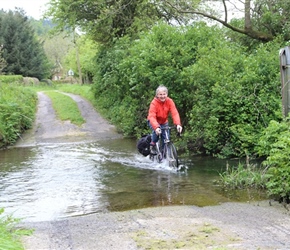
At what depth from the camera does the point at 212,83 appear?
11.5m

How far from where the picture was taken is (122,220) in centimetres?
596

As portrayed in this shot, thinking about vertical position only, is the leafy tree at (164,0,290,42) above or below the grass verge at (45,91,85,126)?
above

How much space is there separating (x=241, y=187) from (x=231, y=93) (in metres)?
3.54

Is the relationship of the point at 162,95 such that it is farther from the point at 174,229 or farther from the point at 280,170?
the point at 174,229

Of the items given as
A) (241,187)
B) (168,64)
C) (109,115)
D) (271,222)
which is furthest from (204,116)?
(109,115)

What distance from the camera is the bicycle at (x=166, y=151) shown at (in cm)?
1000

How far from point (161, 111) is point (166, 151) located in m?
1.00

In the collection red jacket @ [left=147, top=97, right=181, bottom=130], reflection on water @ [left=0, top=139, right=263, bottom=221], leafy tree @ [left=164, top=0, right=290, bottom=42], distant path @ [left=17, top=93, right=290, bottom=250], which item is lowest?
reflection on water @ [left=0, top=139, right=263, bottom=221]

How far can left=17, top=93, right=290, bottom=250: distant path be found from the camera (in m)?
4.88

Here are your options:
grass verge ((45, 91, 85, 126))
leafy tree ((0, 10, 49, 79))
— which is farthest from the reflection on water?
leafy tree ((0, 10, 49, 79))

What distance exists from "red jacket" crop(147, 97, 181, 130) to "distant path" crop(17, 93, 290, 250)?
3690 millimetres

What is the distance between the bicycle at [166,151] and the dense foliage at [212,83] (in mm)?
1325

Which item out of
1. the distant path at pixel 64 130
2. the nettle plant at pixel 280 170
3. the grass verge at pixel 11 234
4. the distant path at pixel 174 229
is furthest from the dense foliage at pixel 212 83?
the grass verge at pixel 11 234

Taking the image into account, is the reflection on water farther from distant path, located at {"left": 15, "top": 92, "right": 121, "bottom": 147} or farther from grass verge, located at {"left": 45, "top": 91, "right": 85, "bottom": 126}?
grass verge, located at {"left": 45, "top": 91, "right": 85, "bottom": 126}
